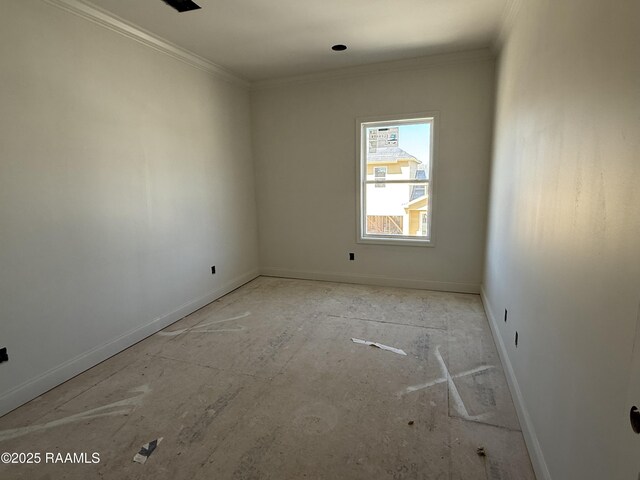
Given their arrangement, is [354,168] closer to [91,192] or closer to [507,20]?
[507,20]

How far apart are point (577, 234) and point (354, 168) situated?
3.33m

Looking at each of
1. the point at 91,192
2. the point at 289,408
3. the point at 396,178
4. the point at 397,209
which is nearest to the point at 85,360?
the point at 91,192

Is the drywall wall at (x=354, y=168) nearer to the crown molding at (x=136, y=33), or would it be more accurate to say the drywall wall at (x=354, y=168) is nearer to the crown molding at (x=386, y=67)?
the crown molding at (x=386, y=67)

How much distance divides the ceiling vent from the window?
228cm

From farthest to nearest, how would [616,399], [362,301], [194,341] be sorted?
[362,301] < [194,341] < [616,399]

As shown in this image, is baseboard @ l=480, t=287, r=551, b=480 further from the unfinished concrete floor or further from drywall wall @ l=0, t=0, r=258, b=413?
drywall wall @ l=0, t=0, r=258, b=413

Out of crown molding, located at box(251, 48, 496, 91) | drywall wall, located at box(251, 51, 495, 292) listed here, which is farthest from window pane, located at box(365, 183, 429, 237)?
crown molding, located at box(251, 48, 496, 91)

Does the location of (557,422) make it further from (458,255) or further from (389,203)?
(389,203)

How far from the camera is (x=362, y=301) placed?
13.2 feet

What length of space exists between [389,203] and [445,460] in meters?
3.18

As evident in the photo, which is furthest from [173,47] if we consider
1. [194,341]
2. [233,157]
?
[194,341]

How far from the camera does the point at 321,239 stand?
4.78 meters

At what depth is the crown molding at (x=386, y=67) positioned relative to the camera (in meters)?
3.76

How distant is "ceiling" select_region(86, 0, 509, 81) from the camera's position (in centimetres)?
268
